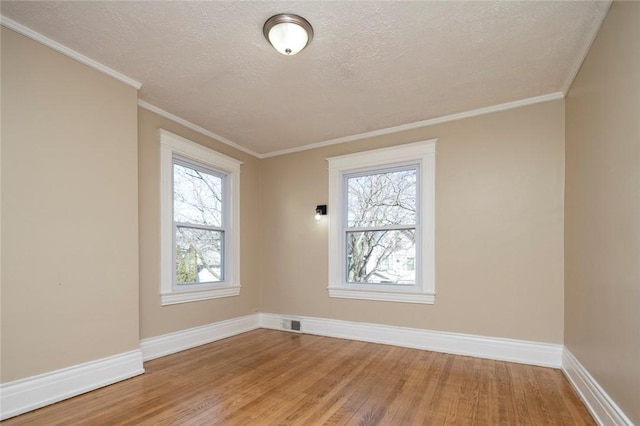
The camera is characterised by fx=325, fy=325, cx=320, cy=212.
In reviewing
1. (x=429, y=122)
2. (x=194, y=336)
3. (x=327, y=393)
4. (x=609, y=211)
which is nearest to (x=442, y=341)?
(x=327, y=393)

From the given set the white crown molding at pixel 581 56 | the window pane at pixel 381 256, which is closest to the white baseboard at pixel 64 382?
the window pane at pixel 381 256

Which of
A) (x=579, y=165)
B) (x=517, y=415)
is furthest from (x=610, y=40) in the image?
(x=517, y=415)

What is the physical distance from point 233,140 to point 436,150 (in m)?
2.73

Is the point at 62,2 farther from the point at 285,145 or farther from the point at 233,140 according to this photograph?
the point at 285,145

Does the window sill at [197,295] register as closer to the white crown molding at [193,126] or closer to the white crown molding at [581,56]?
the white crown molding at [193,126]

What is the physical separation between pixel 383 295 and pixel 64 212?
336 cm

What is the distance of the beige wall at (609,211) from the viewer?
177 cm

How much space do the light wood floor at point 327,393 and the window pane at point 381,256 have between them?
3.07 feet

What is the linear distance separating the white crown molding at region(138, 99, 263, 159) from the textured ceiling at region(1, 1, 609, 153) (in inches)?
2.8

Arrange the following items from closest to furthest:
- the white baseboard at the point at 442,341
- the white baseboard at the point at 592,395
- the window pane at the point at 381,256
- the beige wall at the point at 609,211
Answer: the beige wall at the point at 609,211 < the white baseboard at the point at 592,395 < the white baseboard at the point at 442,341 < the window pane at the point at 381,256

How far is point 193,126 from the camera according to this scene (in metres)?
4.07

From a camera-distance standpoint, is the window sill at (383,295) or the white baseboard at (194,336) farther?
the window sill at (383,295)

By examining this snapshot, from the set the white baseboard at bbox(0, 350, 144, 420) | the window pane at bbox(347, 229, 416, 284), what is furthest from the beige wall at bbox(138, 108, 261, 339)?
the window pane at bbox(347, 229, 416, 284)

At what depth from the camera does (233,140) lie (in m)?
4.59
